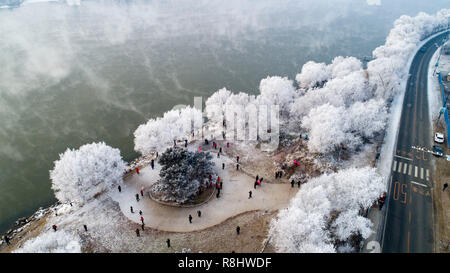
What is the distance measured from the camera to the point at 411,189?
120 ft

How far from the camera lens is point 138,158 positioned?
150 ft

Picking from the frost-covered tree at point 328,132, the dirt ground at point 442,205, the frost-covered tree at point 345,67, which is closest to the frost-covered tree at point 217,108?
the frost-covered tree at point 328,132

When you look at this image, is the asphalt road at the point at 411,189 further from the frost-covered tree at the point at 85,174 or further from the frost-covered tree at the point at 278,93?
the frost-covered tree at the point at 85,174

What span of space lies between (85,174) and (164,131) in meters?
12.9

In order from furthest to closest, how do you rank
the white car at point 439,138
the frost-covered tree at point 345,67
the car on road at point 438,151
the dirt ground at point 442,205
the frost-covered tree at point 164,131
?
1. the frost-covered tree at point 345,67
2. the white car at point 439,138
3. the car on road at point 438,151
4. the frost-covered tree at point 164,131
5. the dirt ground at point 442,205

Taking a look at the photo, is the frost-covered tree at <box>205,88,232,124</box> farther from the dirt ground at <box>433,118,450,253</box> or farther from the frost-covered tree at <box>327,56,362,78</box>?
the dirt ground at <box>433,118,450,253</box>

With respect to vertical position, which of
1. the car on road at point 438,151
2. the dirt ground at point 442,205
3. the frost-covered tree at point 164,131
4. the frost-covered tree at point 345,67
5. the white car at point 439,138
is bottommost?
the dirt ground at point 442,205

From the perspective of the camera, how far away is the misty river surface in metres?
48.9

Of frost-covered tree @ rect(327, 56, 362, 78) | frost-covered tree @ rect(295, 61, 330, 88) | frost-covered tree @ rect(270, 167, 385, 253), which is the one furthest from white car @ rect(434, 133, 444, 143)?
frost-covered tree @ rect(295, 61, 330, 88)

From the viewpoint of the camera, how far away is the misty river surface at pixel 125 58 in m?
48.9

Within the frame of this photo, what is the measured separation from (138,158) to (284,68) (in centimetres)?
5065

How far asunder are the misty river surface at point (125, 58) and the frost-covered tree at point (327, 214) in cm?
2889

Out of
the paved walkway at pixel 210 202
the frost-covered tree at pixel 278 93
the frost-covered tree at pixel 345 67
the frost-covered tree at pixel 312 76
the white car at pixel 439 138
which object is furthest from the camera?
the frost-covered tree at pixel 312 76
